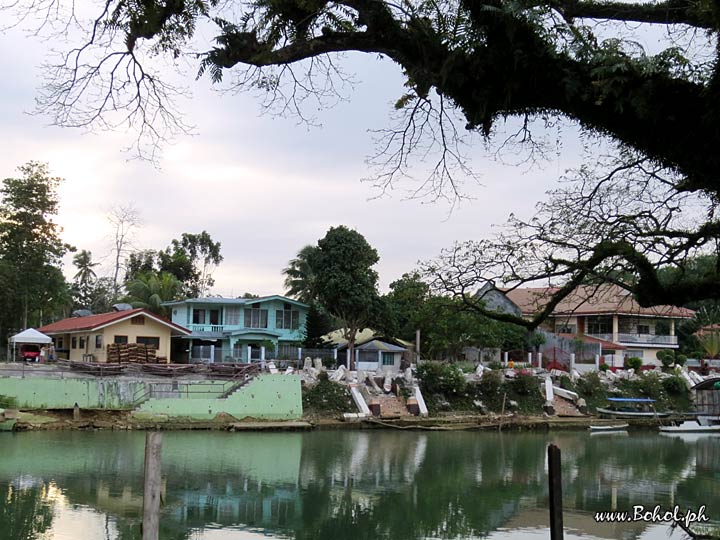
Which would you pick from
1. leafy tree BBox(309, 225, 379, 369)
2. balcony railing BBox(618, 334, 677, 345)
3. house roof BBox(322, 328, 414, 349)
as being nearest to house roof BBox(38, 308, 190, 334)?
leafy tree BBox(309, 225, 379, 369)

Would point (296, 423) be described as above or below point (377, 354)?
below

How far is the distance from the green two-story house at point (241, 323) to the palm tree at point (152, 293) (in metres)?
1.19

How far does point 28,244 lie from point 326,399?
17900 millimetres

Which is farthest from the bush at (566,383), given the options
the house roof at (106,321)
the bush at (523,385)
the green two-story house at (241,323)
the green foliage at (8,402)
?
the green foliage at (8,402)

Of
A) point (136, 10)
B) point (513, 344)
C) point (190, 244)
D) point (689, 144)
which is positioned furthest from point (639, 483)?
point (190, 244)

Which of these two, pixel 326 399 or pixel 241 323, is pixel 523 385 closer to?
pixel 326 399

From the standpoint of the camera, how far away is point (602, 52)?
495cm

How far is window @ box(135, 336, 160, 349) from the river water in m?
9.56

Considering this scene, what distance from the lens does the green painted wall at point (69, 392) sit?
2225 cm

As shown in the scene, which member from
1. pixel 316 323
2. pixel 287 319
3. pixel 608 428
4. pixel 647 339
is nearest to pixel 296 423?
pixel 608 428

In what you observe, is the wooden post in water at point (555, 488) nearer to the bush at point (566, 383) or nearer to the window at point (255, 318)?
the bush at point (566, 383)

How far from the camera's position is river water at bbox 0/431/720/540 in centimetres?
1177

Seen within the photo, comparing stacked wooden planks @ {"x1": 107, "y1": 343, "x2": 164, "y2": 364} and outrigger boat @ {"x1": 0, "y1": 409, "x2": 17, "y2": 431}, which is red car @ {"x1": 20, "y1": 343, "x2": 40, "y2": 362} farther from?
outrigger boat @ {"x1": 0, "y1": 409, "x2": 17, "y2": 431}

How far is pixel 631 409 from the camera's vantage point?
29812 millimetres
